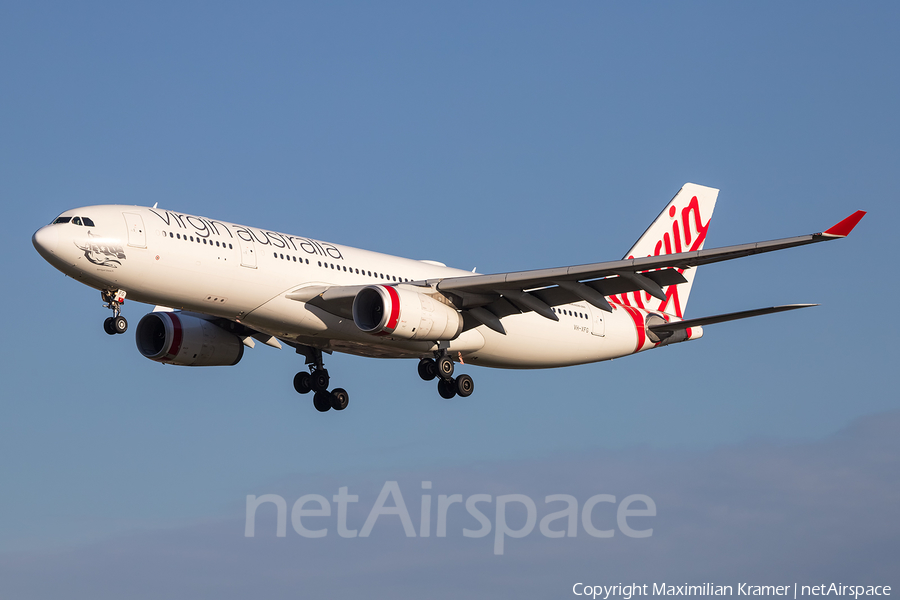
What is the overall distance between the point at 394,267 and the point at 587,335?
330 inches

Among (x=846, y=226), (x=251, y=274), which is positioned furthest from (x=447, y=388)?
(x=846, y=226)

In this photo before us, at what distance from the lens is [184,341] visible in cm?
3962

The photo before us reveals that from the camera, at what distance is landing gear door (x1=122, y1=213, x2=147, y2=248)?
32844mm

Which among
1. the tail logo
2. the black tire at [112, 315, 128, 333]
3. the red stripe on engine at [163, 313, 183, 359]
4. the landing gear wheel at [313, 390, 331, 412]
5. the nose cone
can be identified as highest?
the tail logo

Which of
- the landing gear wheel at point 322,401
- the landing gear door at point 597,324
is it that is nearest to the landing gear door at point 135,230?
the landing gear wheel at point 322,401

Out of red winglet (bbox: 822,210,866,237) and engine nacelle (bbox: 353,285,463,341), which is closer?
red winglet (bbox: 822,210,866,237)

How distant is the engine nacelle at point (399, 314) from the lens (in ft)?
115

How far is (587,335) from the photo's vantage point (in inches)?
1684

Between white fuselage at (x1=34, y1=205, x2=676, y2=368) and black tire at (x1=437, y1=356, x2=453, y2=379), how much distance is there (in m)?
0.45

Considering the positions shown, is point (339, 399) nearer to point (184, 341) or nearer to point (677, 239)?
point (184, 341)

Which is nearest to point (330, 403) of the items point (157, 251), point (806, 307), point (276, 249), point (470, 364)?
point (470, 364)

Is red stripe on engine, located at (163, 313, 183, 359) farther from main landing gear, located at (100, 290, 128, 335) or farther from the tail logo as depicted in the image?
the tail logo

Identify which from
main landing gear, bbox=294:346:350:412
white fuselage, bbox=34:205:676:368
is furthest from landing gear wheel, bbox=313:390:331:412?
white fuselage, bbox=34:205:676:368

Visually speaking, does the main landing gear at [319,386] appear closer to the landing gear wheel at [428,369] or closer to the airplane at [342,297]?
the airplane at [342,297]
